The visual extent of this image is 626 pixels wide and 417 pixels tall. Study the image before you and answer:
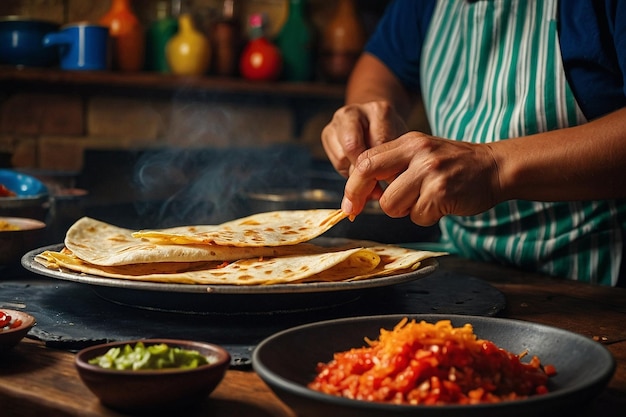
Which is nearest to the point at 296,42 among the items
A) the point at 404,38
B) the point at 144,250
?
the point at 404,38

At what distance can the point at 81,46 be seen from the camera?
3266mm

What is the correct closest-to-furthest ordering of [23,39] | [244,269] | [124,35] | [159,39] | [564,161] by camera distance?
[244,269], [564,161], [23,39], [124,35], [159,39]

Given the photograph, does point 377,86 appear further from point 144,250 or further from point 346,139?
point 144,250

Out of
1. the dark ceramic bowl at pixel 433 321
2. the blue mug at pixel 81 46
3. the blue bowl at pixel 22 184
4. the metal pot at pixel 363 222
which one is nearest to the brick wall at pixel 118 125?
the blue mug at pixel 81 46

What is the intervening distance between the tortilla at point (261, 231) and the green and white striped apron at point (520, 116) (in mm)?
569

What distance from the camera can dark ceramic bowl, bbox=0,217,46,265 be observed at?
4.91 feet

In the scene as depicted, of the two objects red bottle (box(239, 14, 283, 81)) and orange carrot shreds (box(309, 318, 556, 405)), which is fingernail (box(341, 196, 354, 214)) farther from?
red bottle (box(239, 14, 283, 81))

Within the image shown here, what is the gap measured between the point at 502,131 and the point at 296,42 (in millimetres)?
1983

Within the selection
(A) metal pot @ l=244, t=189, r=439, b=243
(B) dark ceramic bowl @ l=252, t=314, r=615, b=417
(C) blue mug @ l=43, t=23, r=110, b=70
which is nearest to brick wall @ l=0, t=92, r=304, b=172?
(C) blue mug @ l=43, t=23, r=110, b=70

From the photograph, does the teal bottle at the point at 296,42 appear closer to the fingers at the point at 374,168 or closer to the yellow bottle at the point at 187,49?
the yellow bottle at the point at 187,49

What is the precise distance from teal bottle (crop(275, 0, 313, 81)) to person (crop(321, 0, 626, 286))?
129 cm

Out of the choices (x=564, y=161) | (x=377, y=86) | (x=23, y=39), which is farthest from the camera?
(x=23, y=39)

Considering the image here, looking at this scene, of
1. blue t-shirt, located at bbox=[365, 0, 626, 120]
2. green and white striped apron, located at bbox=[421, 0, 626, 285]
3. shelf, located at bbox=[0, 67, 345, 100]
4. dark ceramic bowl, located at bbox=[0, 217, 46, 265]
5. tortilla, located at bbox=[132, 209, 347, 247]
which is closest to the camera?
tortilla, located at bbox=[132, 209, 347, 247]

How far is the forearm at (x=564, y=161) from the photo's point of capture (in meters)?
1.47
